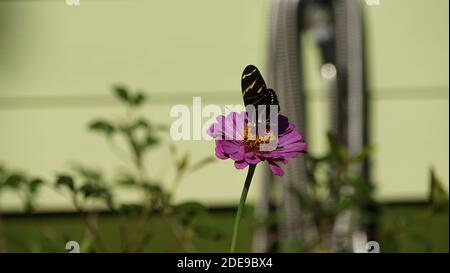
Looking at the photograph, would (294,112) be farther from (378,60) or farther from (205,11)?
(378,60)

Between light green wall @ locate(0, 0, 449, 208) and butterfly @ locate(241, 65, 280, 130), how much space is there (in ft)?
2.94

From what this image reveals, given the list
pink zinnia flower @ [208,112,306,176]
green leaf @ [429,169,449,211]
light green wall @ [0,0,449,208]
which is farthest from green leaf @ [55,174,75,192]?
light green wall @ [0,0,449,208]

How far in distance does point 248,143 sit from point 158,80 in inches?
48.1

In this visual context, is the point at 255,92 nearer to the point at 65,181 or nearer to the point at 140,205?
the point at 65,181

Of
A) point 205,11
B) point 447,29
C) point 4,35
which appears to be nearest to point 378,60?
point 447,29

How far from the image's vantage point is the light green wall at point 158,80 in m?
1.48

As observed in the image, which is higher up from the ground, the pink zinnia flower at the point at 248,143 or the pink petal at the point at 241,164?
the pink zinnia flower at the point at 248,143

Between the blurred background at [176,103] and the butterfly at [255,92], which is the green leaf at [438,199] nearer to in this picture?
the blurred background at [176,103]

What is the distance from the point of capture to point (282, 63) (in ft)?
2.55

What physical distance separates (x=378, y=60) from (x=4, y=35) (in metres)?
0.84

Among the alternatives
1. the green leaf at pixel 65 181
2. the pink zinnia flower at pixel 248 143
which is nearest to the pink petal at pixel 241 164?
the pink zinnia flower at pixel 248 143

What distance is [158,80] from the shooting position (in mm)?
1628

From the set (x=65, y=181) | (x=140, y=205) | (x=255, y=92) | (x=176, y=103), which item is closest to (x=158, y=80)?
(x=176, y=103)

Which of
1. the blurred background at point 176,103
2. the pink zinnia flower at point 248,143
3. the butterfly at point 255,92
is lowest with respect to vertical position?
the pink zinnia flower at point 248,143
